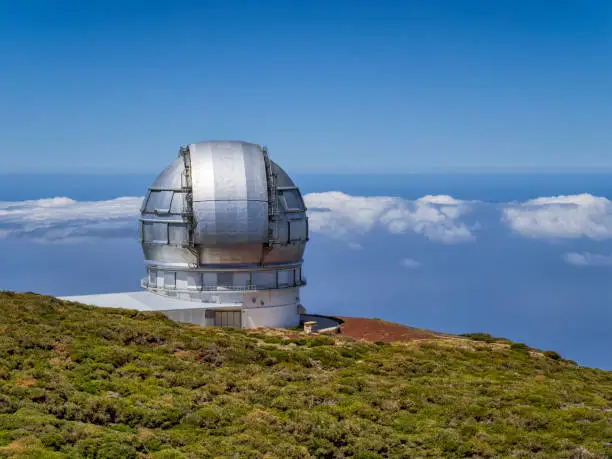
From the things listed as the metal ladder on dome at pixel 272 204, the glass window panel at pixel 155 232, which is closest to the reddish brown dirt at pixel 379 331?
the metal ladder on dome at pixel 272 204

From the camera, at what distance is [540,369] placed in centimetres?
3619

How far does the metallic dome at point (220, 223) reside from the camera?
4019cm

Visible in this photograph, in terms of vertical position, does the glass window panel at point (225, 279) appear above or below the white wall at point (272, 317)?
above

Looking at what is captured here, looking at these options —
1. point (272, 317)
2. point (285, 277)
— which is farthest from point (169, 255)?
point (272, 317)

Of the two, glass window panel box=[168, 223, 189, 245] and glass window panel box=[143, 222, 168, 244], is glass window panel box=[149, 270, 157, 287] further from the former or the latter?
glass window panel box=[168, 223, 189, 245]

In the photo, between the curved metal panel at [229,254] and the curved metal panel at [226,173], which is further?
the curved metal panel at [229,254]

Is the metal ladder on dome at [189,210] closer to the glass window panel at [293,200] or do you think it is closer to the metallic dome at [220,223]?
the metallic dome at [220,223]

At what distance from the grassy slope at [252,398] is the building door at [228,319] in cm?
605

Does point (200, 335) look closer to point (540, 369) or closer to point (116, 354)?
point (116, 354)

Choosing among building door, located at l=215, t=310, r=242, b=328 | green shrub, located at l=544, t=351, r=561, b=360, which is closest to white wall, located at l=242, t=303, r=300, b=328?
building door, located at l=215, t=310, r=242, b=328

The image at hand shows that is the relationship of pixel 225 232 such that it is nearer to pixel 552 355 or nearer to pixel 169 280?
pixel 169 280

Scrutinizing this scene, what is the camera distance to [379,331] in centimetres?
4366

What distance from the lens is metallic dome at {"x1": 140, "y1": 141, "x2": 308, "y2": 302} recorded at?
40.2 m

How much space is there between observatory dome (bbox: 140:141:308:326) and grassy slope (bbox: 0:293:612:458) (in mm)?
6302
